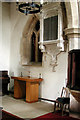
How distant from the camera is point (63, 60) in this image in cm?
574

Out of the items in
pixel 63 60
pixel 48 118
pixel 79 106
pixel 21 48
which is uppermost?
pixel 21 48

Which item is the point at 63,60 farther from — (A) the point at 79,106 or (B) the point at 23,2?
(B) the point at 23,2

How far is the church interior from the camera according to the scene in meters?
4.60

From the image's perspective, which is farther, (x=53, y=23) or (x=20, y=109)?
(x=53, y=23)

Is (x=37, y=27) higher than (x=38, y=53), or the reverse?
(x=37, y=27)

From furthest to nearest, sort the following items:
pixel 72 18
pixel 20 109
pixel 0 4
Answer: pixel 0 4, pixel 20 109, pixel 72 18

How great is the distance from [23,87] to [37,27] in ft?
8.84

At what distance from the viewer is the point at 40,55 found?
7109mm

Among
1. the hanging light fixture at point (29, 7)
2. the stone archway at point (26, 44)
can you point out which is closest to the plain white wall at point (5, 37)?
the stone archway at point (26, 44)

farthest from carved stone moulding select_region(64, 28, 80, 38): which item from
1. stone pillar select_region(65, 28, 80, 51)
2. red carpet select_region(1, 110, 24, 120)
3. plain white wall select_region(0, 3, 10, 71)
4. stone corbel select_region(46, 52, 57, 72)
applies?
plain white wall select_region(0, 3, 10, 71)

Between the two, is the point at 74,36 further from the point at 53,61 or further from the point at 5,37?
the point at 5,37

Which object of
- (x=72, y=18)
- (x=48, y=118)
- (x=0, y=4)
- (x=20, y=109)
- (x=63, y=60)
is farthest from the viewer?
(x=0, y=4)

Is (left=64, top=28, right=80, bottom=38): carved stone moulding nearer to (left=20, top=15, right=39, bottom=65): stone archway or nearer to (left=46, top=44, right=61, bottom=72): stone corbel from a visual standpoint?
(left=46, top=44, right=61, bottom=72): stone corbel

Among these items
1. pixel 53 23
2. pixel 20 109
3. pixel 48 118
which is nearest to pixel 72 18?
pixel 53 23
